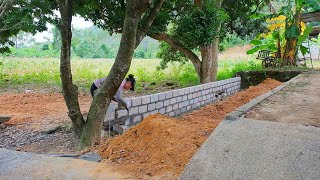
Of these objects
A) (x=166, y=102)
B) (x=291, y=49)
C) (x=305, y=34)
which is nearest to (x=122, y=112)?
(x=166, y=102)

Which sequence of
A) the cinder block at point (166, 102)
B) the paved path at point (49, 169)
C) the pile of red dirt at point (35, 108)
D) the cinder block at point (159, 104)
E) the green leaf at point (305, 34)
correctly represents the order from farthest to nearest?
the green leaf at point (305, 34) → the pile of red dirt at point (35, 108) → the cinder block at point (166, 102) → the cinder block at point (159, 104) → the paved path at point (49, 169)

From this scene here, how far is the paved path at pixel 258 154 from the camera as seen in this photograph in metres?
2.30

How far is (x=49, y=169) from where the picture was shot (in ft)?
8.41

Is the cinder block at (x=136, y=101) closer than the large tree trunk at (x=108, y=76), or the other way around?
the large tree trunk at (x=108, y=76)

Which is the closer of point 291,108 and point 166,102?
point 291,108

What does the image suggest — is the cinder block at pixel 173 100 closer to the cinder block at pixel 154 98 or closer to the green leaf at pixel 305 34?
the cinder block at pixel 154 98

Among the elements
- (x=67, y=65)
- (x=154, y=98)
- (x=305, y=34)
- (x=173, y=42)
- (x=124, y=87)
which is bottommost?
(x=154, y=98)

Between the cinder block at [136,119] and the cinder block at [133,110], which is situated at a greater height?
the cinder block at [133,110]

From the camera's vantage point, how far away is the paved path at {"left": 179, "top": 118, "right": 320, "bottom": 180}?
2.30 metres

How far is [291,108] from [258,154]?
228cm

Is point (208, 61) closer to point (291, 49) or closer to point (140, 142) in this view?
point (291, 49)

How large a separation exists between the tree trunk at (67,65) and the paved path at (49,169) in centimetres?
167

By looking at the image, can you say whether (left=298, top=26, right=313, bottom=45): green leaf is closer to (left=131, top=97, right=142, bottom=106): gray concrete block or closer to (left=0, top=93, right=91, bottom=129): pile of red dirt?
(left=0, top=93, right=91, bottom=129): pile of red dirt

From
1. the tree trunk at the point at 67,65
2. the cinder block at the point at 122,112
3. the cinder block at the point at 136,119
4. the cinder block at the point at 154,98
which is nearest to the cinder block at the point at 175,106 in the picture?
the cinder block at the point at 154,98
